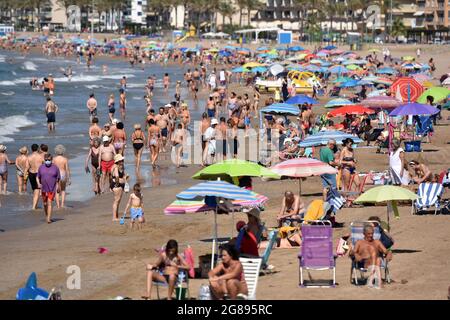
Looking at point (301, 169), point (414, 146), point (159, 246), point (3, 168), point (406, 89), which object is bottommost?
point (159, 246)

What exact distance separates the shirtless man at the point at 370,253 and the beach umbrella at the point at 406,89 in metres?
13.0

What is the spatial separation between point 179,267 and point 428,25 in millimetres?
98293

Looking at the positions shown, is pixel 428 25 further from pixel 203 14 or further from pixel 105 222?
pixel 105 222

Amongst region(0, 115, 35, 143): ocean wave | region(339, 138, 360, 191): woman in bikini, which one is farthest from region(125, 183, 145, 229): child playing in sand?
region(0, 115, 35, 143): ocean wave

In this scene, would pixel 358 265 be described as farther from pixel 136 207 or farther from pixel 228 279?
pixel 136 207

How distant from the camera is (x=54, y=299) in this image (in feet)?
30.2

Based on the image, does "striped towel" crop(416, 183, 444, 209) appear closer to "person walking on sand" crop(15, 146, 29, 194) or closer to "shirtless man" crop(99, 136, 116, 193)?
"shirtless man" crop(99, 136, 116, 193)

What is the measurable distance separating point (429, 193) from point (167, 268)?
5.85 meters

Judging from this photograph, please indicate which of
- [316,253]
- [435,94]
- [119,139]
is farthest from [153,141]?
[316,253]

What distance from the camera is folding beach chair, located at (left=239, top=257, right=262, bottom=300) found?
34.2 feet

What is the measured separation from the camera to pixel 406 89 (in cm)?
2406

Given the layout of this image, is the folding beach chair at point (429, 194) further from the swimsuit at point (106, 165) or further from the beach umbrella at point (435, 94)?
the beach umbrella at point (435, 94)

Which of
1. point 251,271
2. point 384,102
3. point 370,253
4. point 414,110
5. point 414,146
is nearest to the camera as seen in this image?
point 251,271

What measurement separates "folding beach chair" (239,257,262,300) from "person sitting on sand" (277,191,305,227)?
3433mm
